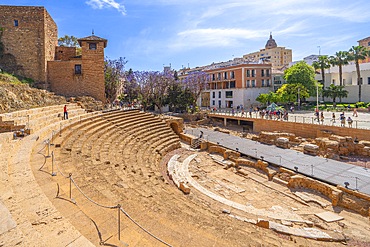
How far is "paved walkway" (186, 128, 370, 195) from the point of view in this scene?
12.2 metres

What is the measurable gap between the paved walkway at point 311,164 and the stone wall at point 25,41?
21134mm

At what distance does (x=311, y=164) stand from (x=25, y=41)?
1148 inches

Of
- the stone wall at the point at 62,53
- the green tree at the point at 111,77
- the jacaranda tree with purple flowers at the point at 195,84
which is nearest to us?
the stone wall at the point at 62,53

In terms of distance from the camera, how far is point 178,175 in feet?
48.4

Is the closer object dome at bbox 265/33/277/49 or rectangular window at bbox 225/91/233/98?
rectangular window at bbox 225/91/233/98

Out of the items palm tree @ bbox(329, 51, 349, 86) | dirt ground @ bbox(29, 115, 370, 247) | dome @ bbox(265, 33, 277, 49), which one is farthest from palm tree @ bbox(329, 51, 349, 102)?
dome @ bbox(265, 33, 277, 49)

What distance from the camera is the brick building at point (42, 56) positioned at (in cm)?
2336

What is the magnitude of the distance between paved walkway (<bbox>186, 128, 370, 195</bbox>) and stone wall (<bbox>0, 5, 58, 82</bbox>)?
21.1 m

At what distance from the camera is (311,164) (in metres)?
14.8

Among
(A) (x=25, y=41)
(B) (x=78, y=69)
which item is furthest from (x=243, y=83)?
(A) (x=25, y=41)

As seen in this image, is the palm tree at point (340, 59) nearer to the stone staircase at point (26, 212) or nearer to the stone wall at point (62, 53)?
the stone wall at point (62, 53)

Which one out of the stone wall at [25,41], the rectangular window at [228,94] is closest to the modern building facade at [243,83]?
the rectangular window at [228,94]

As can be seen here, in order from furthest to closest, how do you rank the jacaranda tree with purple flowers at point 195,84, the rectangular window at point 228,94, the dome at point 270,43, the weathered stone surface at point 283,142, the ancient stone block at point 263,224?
the dome at point 270,43, the rectangular window at point 228,94, the jacaranda tree with purple flowers at point 195,84, the weathered stone surface at point 283,142, the ancient stone block at point 263,224

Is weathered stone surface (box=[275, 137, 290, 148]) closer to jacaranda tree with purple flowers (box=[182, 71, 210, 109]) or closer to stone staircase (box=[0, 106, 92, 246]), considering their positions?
stone staircase (box=[0, 106, 92, 246])
